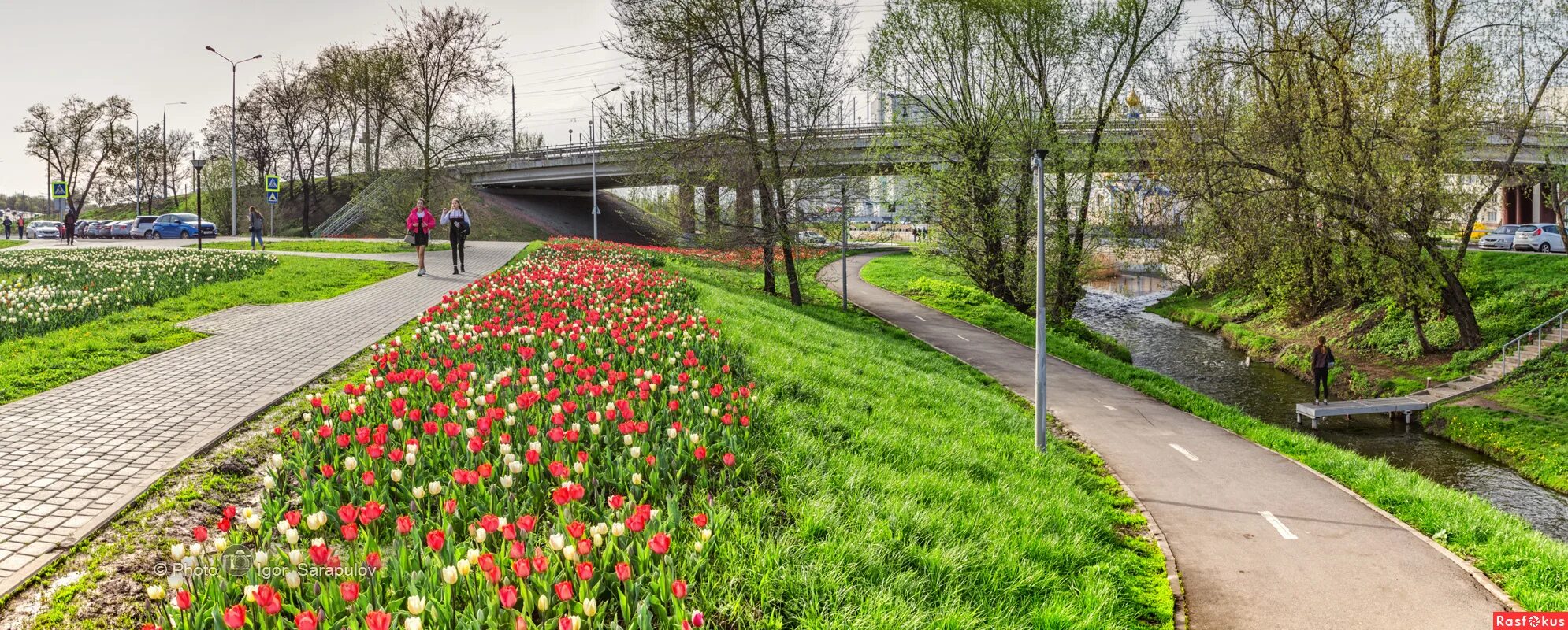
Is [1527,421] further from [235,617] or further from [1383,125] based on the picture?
[235,617]

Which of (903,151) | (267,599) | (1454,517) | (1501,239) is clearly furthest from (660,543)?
(1501,239)

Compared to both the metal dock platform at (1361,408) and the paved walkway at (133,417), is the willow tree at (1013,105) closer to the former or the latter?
the metal dock platform at (1361,408)

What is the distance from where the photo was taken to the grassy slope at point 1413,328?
73.4ft

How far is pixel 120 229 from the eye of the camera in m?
53.0

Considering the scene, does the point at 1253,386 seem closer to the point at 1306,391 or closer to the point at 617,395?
the point at 1306,391

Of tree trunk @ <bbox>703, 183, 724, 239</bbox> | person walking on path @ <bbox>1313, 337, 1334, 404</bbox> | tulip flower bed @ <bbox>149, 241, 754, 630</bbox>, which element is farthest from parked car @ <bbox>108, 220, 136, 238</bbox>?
person walking on path @ <bbox>1313, 337, 1334, 404</bbox>

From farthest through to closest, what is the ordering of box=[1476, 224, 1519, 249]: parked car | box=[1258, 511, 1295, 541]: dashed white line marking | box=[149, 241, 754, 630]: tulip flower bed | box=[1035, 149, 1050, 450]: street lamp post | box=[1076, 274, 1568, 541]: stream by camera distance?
box=[1476, 224, 1519, 249]: parked car < box=[1076, 274, 1568, 541]: stream < box=[1035, 149, 1050, 450]: street lamp post < box=[1258, 511, 1295, 541]: dashed white line marking < box=[149, 241, 754, 630]: tulip flower bed

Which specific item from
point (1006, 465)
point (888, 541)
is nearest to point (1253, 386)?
point (1006, 465)

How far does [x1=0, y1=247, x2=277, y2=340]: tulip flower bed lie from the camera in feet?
41.4

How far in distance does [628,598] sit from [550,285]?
10.00 metres

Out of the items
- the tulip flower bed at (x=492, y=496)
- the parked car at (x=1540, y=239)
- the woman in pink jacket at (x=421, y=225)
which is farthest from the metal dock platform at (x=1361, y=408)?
the parked car at (x=1540, y=239)

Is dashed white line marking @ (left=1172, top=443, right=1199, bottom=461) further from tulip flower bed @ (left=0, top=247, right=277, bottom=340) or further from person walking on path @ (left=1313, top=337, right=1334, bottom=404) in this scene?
tulip flower bed @ (left=0, top=247, right=277, bottom=340)

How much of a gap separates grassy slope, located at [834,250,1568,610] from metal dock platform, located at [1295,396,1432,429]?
3.04 metres

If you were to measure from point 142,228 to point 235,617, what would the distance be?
58.1m
